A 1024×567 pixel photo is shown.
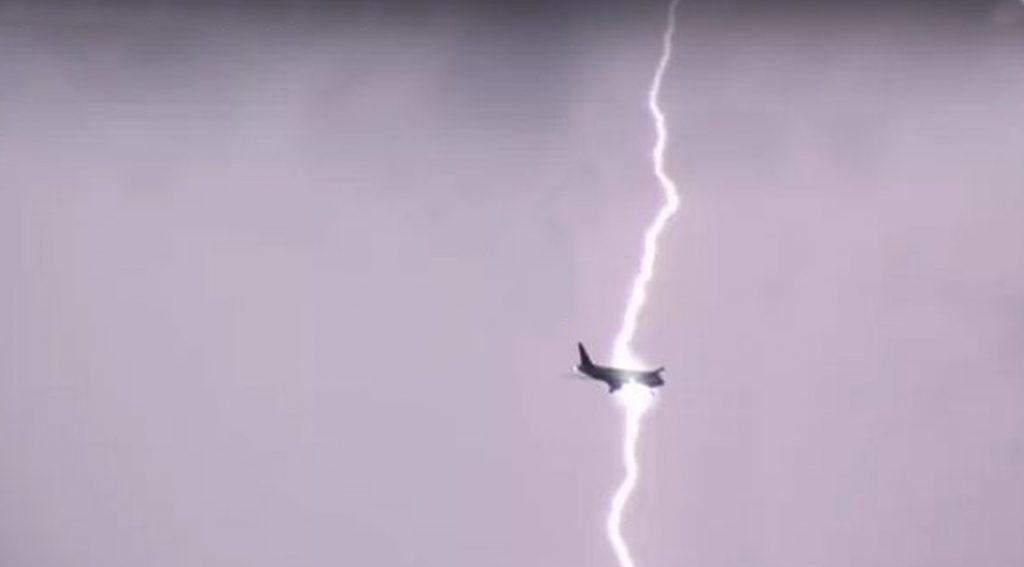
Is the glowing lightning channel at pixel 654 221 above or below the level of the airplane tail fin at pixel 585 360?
above

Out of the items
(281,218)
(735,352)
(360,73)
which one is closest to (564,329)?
(735,352)

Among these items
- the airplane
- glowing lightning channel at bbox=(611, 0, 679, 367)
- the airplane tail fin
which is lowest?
the airplane

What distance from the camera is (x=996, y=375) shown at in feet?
3.01

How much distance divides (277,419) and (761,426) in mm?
303

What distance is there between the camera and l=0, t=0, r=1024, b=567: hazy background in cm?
85

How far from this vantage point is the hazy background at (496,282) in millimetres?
855

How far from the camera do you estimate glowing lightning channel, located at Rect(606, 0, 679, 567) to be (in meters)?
0.85

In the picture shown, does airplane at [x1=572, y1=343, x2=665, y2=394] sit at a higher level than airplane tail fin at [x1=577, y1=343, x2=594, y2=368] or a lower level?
lower

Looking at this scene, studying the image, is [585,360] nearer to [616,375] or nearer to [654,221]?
[616,375]

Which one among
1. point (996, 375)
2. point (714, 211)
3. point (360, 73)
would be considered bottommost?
point (996, 375)

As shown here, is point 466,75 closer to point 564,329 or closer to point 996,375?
point 564,329

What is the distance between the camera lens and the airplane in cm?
92

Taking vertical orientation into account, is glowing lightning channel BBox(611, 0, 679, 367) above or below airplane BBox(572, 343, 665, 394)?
above

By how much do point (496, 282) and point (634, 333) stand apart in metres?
0.10
